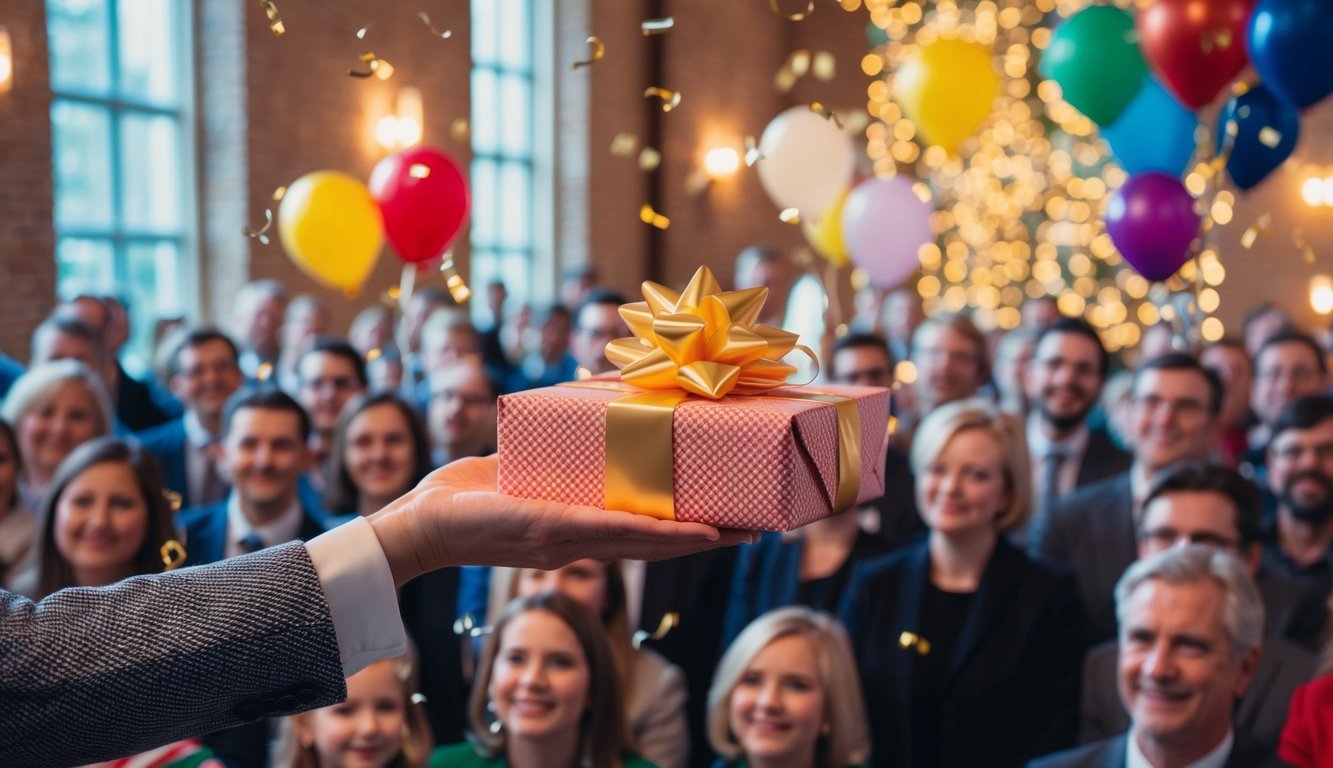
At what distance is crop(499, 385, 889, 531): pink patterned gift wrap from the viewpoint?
1348 millimetres

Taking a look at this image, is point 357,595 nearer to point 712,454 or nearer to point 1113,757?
point 712,454

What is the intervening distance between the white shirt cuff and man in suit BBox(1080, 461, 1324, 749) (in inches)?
89.2

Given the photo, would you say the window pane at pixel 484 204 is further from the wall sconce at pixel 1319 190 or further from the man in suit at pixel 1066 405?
the wall sconce at pixel 1319 190

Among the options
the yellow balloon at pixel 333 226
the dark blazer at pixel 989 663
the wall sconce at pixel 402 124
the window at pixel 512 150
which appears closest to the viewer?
the dark blazer at pixel 989 663

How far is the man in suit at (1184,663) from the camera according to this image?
255cm

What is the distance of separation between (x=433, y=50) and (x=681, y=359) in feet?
24.1

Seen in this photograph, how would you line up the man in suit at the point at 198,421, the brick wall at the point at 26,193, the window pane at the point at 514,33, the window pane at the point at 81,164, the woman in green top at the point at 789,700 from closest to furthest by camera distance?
the woman in green top at the point at 789,700 → the man in suit at the point at 198,421 → the brick wall at the point at 26,193 → the window pane at the point at 81,164 → the window pane at the point at 514,33

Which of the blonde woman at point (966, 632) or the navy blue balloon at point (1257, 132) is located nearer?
the blonde woman at point (966, 632)

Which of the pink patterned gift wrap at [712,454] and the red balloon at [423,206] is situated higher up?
the red balloon at [423,206]

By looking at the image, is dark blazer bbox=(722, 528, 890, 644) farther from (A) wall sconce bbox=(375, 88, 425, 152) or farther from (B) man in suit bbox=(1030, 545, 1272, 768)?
(A) wall sconce bbox=(375, 88, 425, 152)

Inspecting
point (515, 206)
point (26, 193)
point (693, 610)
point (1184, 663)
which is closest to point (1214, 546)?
point (1184, 663)

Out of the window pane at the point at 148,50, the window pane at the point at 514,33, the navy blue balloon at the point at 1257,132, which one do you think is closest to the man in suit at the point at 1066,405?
the navy blue balloon at the point at 1257,132

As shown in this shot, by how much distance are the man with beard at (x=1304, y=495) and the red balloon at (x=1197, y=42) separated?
1258mm

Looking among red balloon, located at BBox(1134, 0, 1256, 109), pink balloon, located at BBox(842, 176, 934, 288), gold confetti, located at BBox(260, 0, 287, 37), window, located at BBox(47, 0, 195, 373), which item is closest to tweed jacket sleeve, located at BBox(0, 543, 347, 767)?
gold confetti, located at BBox(260, 0, 287, 37)
